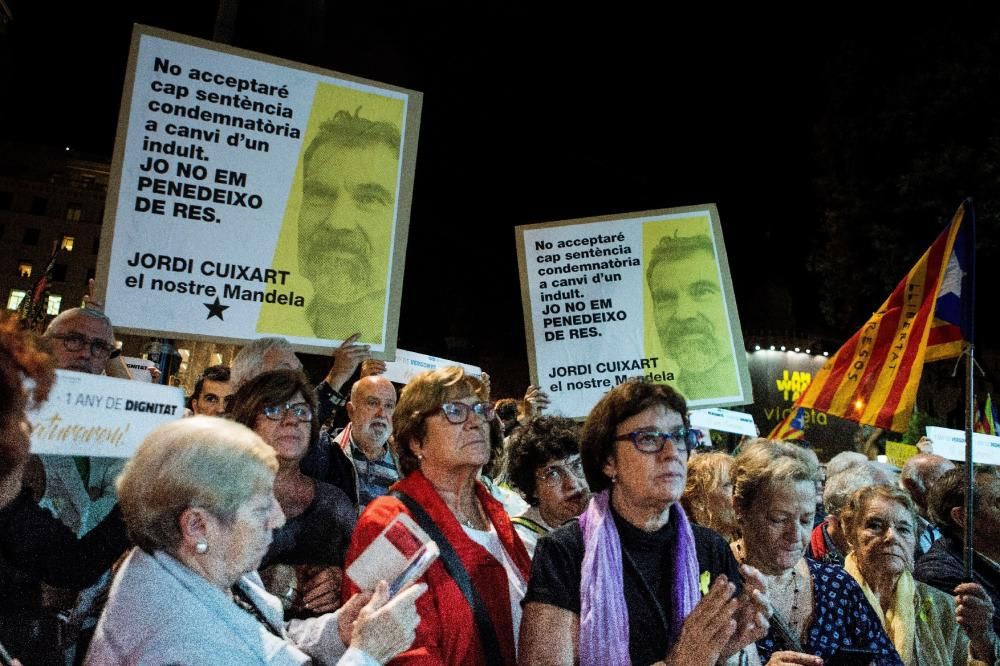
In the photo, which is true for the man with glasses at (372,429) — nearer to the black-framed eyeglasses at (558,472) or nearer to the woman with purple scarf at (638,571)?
the black-framed eyeglasses at (558,472)

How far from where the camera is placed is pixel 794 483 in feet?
11.2

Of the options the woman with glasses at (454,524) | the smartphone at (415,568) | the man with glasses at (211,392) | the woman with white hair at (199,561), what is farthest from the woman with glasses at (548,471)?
the woman with white hair at (199,561)

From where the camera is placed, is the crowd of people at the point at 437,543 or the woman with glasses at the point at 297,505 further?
the woman with glasses at the point at 297,505

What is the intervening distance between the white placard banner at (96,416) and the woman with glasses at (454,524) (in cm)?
80

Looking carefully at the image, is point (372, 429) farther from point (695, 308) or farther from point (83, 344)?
point (695, 308)

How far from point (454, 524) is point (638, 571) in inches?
26.8

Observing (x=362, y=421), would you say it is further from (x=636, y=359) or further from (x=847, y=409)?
(x=847, y=409)

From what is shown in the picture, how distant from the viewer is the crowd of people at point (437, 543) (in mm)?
1988

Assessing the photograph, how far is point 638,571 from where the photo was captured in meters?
2.58

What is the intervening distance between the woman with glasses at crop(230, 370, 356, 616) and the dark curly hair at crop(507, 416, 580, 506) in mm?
1091

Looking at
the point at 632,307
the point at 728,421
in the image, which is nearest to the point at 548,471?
the point at 632,307

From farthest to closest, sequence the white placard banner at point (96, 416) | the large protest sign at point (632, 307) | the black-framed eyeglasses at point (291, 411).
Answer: the large protest sign at point (632, 307) < the black-framed eyeglasses at point (291, 411) < the white placard banner at point (96, 416)

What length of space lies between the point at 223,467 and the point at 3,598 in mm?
914

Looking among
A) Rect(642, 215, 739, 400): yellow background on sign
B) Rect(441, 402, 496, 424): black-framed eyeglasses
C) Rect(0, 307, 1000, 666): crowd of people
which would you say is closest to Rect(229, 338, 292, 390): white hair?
Rect(0, 307, 1000, 666): crowd of people
